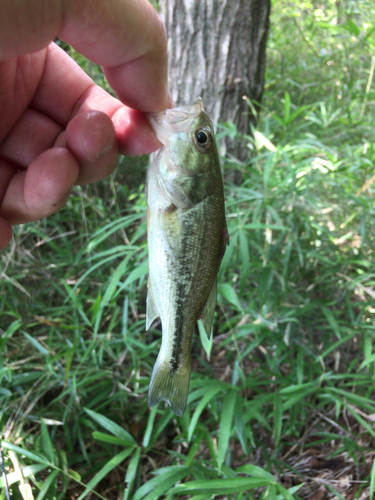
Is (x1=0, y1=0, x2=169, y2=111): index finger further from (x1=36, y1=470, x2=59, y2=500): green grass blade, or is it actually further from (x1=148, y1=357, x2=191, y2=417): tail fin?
(x1=36, y1=470, x2=59, y2=500): green grass blade

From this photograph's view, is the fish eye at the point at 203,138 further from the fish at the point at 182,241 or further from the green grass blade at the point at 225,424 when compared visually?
the green grass blade at the point at 225,424

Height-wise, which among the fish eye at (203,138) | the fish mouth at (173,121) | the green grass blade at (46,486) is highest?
the fish mouth at (173,121)

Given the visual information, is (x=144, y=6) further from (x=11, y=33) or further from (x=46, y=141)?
(x=46, y=141)

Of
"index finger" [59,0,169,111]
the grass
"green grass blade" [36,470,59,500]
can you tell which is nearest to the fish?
"index finger" [59,0,169,111]

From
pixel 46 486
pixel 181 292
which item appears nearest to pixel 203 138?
pixel 181 292

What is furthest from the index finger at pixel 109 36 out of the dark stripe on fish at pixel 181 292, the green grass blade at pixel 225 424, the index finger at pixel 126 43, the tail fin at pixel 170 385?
the green grass blade at pixel 225 424

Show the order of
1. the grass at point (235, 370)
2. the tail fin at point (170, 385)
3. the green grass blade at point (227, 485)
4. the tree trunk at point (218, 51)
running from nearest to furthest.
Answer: the tail fin at point (170, 385) < the green grass blade at point (227, 485) < the grass at point (235, 370) < the tree trunk at point (218, 51)
